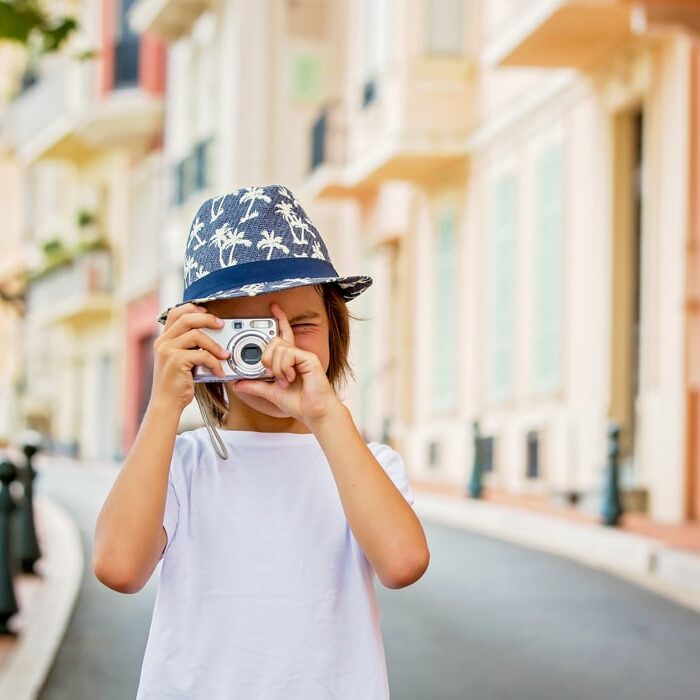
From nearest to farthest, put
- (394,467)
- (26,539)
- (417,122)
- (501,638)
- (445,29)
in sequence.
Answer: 1. (394,467)
2. (501,638)
3. (26,539)
4. (417,122)
5. (445,29)

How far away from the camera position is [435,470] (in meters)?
21.4

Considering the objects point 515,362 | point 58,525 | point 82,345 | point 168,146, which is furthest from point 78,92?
point 58,525

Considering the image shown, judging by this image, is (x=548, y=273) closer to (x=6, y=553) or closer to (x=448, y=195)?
(x=448, y=195)

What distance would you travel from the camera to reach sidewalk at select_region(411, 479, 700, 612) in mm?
10031

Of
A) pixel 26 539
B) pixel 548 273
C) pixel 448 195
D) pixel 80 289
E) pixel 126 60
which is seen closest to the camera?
pixel 26 539

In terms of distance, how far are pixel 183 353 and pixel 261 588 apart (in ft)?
1.34

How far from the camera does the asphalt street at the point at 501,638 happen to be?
6777mm

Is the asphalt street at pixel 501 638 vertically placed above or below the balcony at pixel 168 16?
below

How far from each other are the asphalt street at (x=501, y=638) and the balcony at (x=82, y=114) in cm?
2450

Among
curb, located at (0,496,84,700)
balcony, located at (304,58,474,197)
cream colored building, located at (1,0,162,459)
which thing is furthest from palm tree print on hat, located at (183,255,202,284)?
cream colored building, located at (1,0,162,459)

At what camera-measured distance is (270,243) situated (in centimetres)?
295

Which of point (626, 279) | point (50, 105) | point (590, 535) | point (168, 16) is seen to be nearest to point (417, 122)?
point (626, 279)

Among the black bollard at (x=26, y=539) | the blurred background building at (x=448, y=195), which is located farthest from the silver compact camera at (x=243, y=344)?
the black bollard at (x=26, y=539)

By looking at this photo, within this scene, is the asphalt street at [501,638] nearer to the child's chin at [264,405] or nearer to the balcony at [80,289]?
the child's chin at [264,405]
